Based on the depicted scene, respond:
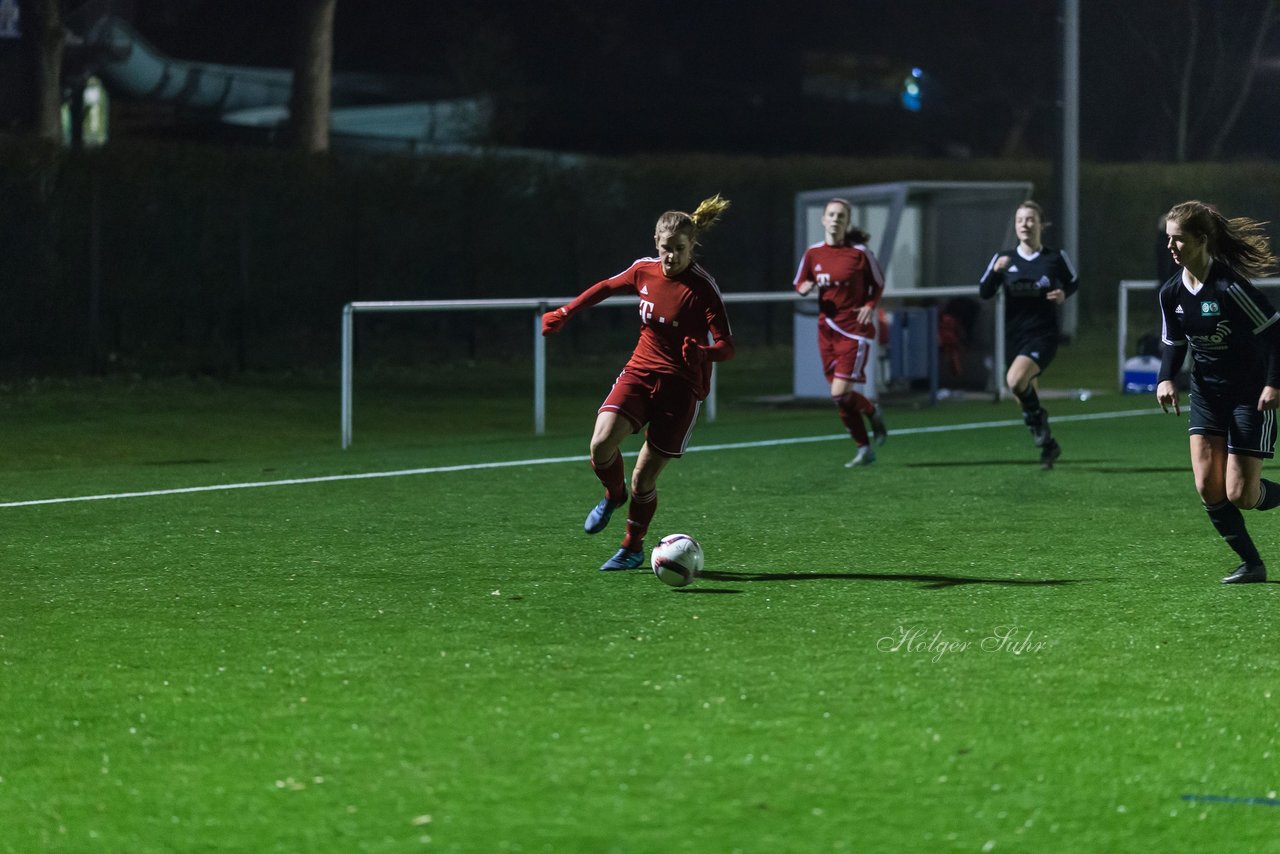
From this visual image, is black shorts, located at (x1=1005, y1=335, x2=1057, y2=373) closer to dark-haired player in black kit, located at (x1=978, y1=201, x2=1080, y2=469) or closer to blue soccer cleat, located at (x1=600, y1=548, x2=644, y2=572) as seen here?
dark-haired player in black kit, located at (x1=978, y1=201, x2=1080, y2=469)

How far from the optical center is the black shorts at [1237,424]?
847 cm

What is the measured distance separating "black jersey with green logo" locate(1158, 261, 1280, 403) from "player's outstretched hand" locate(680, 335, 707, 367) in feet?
6.69

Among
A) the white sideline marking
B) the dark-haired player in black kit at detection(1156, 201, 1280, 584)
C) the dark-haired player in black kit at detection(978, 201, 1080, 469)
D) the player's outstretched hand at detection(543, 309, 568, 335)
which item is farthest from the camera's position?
the dark-haired player in black kit at detection(978, 201, 1080, 469)

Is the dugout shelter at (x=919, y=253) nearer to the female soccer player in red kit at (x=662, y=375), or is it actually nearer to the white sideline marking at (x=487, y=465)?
the white sideline marking at (x=487, y=465)

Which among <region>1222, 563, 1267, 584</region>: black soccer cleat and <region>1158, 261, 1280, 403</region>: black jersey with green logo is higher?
<region>1158, 261, 1280, 403</region>: black jersey with green logo

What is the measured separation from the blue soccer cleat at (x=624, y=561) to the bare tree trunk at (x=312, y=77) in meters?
18.3

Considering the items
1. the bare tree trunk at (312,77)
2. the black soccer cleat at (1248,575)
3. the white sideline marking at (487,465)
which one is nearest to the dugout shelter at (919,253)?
the white sideline marking at (487,465)

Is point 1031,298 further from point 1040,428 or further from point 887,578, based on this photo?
point 887,578

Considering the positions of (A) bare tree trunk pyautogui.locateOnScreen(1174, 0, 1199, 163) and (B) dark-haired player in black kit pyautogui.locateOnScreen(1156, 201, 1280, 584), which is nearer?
(B) dark-haired player in black kit pyautogui.locateOnScreen(1156, 201, 1280, 584)

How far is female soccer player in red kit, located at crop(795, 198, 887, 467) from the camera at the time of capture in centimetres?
1410

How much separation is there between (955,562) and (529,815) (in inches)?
188

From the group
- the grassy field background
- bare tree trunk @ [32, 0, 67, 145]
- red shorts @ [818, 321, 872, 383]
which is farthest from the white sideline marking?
bare tree trunk @ [32, 0, 67, 145]

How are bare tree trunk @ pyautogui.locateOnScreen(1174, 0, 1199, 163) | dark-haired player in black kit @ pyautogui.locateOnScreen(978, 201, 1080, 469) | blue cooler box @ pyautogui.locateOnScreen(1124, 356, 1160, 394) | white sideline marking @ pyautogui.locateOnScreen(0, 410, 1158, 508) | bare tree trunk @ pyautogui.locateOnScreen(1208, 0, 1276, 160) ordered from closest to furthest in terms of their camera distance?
white sideline marking @ pyautogui.locateOnScreen(0, 410, 1158, 508)
dark-haired player in black kit @ pyautogui.locateOnScreen(978, 201, 1080, 469)
blue cooler box @ pyautogui.locateOnScreen(1124, 356, 1160, 394)
bare tree trunk @ pyautogui.locateOnScreen(1174, 0, 1199, 163)
bare tree trunk @ pyautogui.locateOnScreen(1208, 0, 1276, 160)

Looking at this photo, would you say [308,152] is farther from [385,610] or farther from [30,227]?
[385,610]
